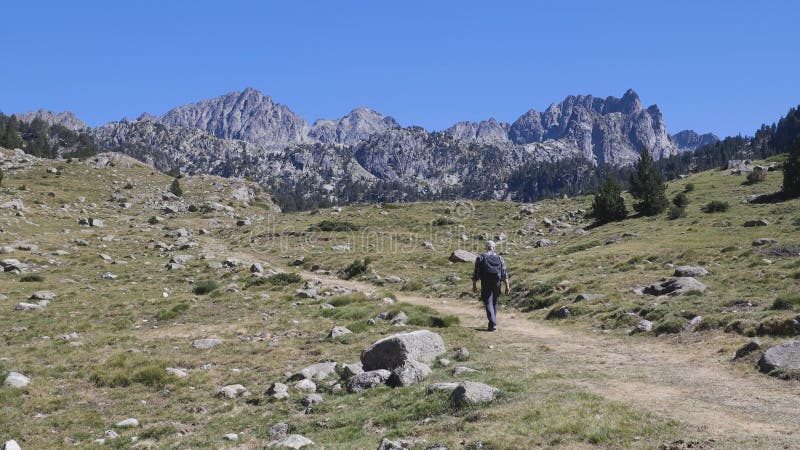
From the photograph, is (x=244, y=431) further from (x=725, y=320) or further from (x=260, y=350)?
(x=725, y=320)

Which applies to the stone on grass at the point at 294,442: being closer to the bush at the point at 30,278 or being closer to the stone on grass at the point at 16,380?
the stone on grass at the point at 16,380

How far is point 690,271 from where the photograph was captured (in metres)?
21.7

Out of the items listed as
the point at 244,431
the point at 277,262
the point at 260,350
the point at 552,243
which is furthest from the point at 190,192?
the point at 244,431

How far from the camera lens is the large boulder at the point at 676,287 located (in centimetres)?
1911

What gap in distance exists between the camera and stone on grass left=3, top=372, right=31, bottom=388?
11891 mm

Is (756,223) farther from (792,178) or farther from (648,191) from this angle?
(648,191)

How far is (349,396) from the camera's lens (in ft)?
36.0

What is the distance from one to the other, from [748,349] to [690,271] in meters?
10.7

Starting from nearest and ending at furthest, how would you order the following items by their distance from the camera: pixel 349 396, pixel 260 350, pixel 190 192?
1. pixel 349 396
2. pixel 260 350
3. pixel 190 192

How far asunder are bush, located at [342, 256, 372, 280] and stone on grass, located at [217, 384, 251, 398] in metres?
22.8

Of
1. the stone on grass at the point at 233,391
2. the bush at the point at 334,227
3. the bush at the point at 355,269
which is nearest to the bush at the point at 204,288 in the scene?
the bush at the point at 355,269

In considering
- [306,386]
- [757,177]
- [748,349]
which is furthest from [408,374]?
[757,177]

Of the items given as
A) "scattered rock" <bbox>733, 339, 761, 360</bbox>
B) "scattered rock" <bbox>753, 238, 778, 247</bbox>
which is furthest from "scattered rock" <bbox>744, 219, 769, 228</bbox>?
"scattered rock" <bbox>733, 339, 761, 360</bbox>

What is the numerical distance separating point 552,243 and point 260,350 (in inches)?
1356
